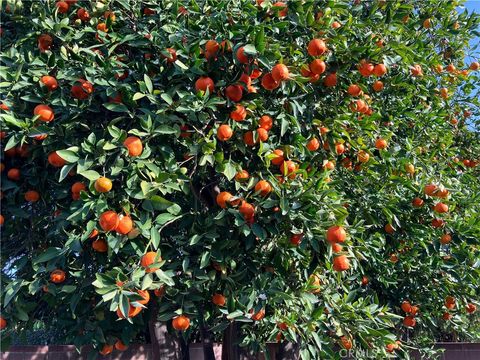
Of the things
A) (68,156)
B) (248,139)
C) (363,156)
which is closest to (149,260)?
(68,156)

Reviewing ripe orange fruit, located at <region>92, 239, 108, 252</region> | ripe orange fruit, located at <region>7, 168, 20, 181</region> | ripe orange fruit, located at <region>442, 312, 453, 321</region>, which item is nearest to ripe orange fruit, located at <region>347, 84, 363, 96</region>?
ripe orange fruit, located at <region>92, 239, 108, 252</region>

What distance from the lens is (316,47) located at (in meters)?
2.69

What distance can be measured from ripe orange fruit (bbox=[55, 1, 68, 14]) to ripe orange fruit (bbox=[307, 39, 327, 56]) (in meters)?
1.40

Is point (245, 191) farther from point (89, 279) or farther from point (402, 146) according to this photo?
point (402, 146)

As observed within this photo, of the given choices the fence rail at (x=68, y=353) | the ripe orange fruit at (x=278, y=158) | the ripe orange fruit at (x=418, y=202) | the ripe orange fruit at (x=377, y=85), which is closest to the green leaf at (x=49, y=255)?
the ripe orange fruit at (x=278, y=158)

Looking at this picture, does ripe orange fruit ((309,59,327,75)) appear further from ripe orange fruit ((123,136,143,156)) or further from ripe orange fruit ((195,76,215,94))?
ripe orange fruit ((123,136,143,156))

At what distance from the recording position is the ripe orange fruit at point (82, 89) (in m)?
2.65

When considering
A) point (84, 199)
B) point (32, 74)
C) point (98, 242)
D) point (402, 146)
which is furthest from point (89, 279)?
point (402, 146)

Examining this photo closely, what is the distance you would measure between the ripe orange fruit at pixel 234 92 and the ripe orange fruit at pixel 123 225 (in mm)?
868

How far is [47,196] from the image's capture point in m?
2.91

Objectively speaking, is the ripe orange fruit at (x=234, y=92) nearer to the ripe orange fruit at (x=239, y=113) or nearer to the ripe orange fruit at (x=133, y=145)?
the ripe orange fruit at (x=239, y=113)

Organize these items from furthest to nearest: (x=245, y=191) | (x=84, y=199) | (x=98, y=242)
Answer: (x=245, y=191) → (x=98, y=242) → (x=84, y=199)

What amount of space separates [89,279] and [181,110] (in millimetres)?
1003

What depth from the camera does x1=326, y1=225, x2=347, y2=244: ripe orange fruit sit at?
241 centimetres
